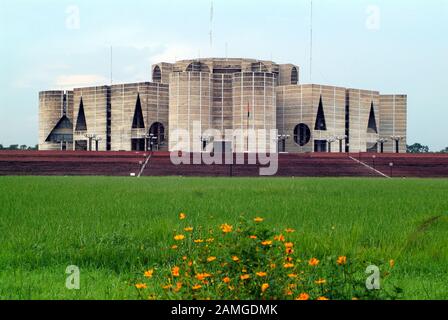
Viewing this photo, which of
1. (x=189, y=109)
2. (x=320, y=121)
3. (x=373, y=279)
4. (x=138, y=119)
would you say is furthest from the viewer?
(x=138, y=119)

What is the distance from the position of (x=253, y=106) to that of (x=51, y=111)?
123 feet

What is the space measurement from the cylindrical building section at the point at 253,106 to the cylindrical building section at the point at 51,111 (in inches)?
1254

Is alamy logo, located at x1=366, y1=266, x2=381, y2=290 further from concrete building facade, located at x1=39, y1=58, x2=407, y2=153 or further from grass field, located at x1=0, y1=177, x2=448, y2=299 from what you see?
concrete building facade, located at x1=39, y1=58, x2=407, y2=153

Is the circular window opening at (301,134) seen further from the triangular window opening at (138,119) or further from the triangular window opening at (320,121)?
the triangular window opening at (138,119)

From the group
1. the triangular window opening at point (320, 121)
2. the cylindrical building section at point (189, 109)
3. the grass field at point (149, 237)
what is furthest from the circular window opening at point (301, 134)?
the grass field at point (149, 237)

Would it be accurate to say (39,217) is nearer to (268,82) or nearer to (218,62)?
(268,82)

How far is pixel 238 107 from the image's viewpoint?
3260 inches

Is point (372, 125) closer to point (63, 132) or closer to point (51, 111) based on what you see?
point (63, 132)

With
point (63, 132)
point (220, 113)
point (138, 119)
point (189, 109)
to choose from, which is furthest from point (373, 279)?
point (63, 132)

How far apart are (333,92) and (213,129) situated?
20.3 m

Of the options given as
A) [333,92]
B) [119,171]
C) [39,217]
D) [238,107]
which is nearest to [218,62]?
[238,107]

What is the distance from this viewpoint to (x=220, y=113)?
3383 inches

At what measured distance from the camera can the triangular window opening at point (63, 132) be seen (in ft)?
319
